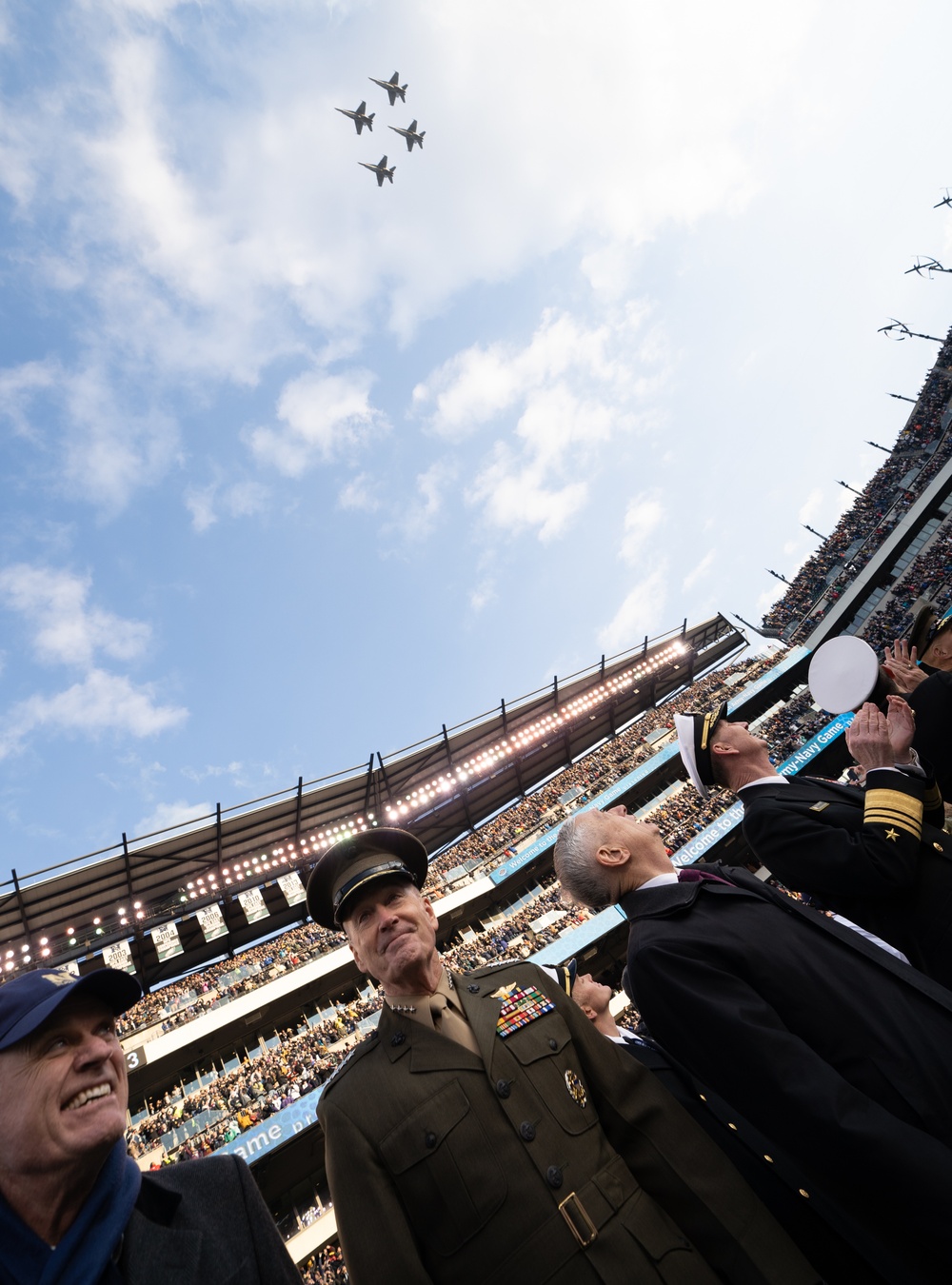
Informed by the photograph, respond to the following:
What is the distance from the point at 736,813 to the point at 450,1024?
76.3ft

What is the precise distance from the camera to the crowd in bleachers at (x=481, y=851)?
19.0 metres

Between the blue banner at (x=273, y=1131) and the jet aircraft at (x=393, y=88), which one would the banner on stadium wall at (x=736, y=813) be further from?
the jet aircraft at (x=393, y=88)

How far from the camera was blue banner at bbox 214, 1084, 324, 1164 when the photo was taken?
44.0 feet

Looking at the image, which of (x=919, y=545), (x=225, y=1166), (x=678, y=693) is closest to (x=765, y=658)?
(x=678, y=693)

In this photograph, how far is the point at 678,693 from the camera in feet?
119

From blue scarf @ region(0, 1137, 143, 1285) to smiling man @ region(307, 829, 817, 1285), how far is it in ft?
2.91

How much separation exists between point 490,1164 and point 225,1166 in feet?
3.09

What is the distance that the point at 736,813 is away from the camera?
73.7 feet

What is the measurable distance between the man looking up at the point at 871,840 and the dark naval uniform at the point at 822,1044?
0.32 meters

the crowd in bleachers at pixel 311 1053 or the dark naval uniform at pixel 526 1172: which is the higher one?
the crowd in bleachers at pixel 311 1053

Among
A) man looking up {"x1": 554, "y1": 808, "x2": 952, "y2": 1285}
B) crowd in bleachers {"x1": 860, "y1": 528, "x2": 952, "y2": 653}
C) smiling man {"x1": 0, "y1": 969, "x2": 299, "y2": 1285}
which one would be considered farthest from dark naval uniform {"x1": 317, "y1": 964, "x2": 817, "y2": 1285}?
crowd in bleachers {"x1": 860, "y1": 528, "x2": 952, "y2": 653}

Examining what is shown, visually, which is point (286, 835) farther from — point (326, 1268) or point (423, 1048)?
point (423, 1048)

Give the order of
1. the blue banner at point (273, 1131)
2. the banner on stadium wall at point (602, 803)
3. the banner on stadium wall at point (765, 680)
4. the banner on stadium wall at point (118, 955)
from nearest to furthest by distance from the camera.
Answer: the blue banner at point (273, 1131)
the banner on stadium wall at point (118, 955)
the banner on stadium wall at point (602, 803)
the banner on stadium wall at point (765, 680)

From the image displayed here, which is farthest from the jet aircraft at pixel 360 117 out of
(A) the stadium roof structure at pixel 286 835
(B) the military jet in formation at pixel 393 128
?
(A) the stadium roof structure at pixel 286 835
